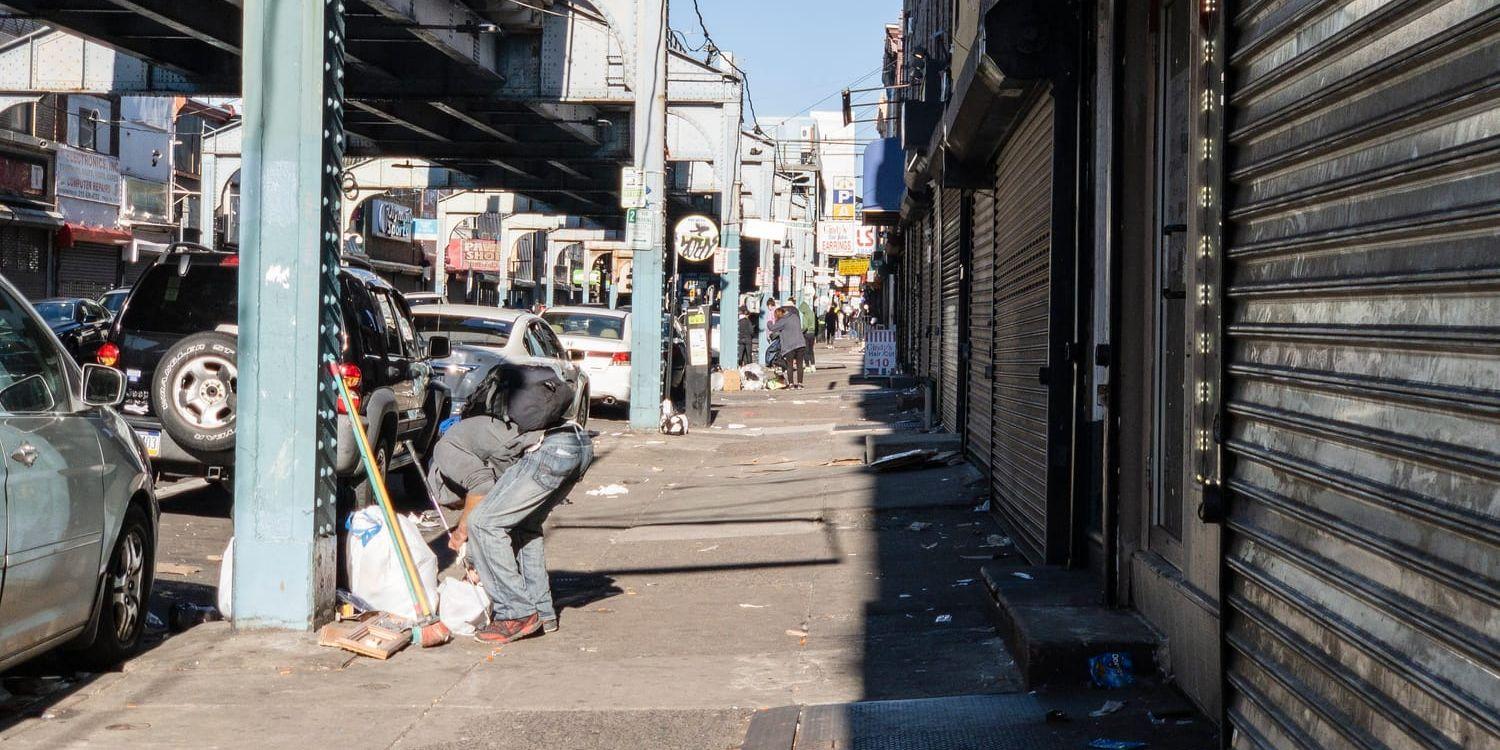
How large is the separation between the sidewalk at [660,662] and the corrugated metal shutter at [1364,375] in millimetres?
1474

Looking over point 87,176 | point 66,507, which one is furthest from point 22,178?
point 66,507

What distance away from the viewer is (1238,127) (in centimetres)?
A: 437

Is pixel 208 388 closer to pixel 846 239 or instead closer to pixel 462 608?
pixel 462 608

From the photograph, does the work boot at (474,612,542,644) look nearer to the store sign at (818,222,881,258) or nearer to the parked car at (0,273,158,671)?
the parked car at (0,273,158,671)

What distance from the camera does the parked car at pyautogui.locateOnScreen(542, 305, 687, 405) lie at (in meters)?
22.9

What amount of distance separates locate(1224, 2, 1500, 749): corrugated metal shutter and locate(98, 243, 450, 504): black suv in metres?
6.73

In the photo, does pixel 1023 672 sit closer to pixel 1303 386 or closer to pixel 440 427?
pixel 1303 386

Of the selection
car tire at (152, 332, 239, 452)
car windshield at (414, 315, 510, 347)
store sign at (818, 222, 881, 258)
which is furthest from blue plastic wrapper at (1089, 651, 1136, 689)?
store sign at (818, 222, 881, 258)

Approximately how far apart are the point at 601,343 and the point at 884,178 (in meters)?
7.57

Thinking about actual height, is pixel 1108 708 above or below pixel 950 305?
below

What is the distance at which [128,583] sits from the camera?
22.3ft

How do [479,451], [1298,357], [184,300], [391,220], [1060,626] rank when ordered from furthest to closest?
1. [391,220]
2. [184,300]
3. [479,451]
4. [1060,626]
5. [1298,357]

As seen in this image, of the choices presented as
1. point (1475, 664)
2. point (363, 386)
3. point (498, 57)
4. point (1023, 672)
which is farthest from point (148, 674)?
point (498, 57)

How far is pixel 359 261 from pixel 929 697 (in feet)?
29.7
